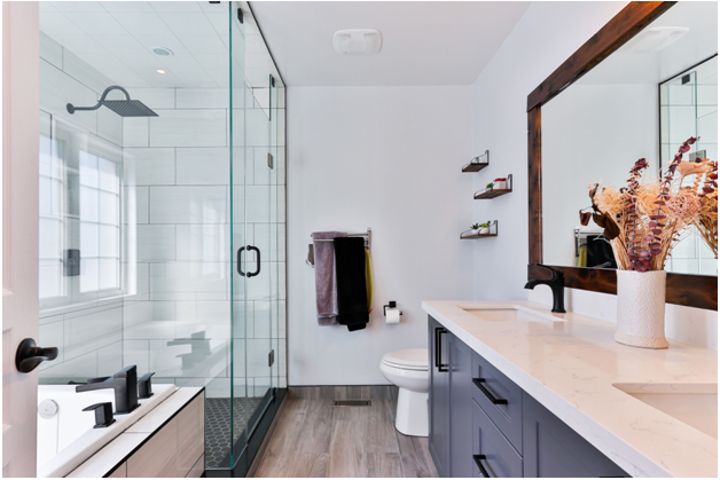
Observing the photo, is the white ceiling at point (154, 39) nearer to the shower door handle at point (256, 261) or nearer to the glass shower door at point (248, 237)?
the glass shower door at point (248, 237)

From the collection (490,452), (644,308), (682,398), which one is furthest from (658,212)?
(490,452)

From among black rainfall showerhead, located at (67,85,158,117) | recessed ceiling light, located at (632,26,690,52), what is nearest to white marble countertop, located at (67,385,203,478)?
black rainfall showerhead, located at (67,85,158,117)

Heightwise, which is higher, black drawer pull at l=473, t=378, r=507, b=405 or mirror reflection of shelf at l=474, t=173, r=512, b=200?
mirror reflection of shelf at l=474, t=173, r=512, b=200

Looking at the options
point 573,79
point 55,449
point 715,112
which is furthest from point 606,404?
point 55,449

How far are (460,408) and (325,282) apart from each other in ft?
4.66

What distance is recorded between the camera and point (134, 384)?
126cm

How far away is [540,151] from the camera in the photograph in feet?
5.63

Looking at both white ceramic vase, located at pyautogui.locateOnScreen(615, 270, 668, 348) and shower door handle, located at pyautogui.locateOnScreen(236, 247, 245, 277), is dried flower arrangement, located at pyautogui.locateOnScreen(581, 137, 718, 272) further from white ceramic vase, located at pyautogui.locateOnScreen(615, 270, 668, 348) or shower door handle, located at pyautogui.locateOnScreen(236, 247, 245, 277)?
shower door handle, located at pyautogui.locateOnScreen(236, 247, 245, 277)

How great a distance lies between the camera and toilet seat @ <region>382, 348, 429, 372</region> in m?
2.03

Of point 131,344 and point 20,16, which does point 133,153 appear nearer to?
point 131,344

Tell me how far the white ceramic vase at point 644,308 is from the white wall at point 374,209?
1.71m

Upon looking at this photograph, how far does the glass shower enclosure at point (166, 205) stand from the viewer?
5.64 ft

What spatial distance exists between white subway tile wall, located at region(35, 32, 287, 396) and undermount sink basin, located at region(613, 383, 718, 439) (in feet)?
5.60

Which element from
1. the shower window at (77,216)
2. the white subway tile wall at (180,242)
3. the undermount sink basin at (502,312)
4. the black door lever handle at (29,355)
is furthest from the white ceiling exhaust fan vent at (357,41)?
the black door lever handle at (29,355)
